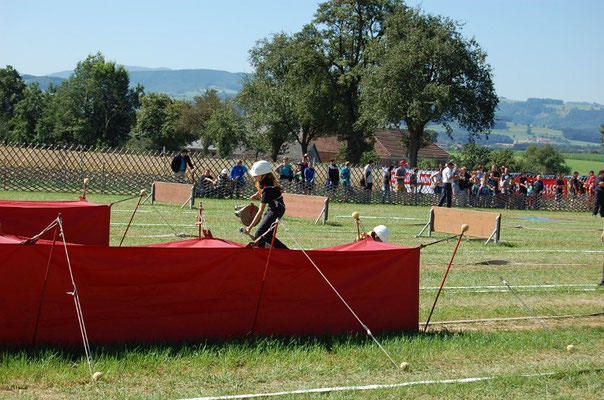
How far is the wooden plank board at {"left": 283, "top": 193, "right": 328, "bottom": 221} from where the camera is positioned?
76.8ft

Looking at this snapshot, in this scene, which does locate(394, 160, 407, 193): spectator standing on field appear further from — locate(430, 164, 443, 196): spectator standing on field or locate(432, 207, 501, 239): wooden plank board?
locate(432, 207, 501, 239): wooden plank board

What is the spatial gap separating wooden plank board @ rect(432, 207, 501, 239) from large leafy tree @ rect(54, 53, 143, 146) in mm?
81966

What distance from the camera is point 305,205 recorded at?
24078mm

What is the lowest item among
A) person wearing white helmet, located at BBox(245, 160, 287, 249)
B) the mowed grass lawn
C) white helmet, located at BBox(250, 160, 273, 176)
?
the mowed grass lawn

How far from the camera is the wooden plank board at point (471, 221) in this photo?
19.8 m

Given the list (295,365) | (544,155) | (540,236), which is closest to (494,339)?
(295,365)

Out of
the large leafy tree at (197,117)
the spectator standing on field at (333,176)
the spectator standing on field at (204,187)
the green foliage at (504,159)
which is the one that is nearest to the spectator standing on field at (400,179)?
the spectator standing on field at (333,176)

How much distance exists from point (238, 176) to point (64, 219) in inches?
808

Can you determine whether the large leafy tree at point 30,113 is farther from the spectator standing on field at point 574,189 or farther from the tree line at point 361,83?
the spectator standing on field at point 574,189

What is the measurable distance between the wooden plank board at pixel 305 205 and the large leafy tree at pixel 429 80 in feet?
103

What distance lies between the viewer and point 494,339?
30.3 ft

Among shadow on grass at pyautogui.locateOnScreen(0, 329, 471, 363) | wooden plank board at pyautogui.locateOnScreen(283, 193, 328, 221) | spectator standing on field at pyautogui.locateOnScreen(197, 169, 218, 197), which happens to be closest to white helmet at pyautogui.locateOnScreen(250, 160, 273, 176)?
shadow on grass at pyautogui.locateOnScreen(0, 329, 471, 363)

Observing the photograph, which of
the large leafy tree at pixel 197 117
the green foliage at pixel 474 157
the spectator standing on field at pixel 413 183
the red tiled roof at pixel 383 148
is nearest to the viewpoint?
the spectator standing on field at pixel 413 183

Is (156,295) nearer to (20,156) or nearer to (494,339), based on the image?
(494,339)
